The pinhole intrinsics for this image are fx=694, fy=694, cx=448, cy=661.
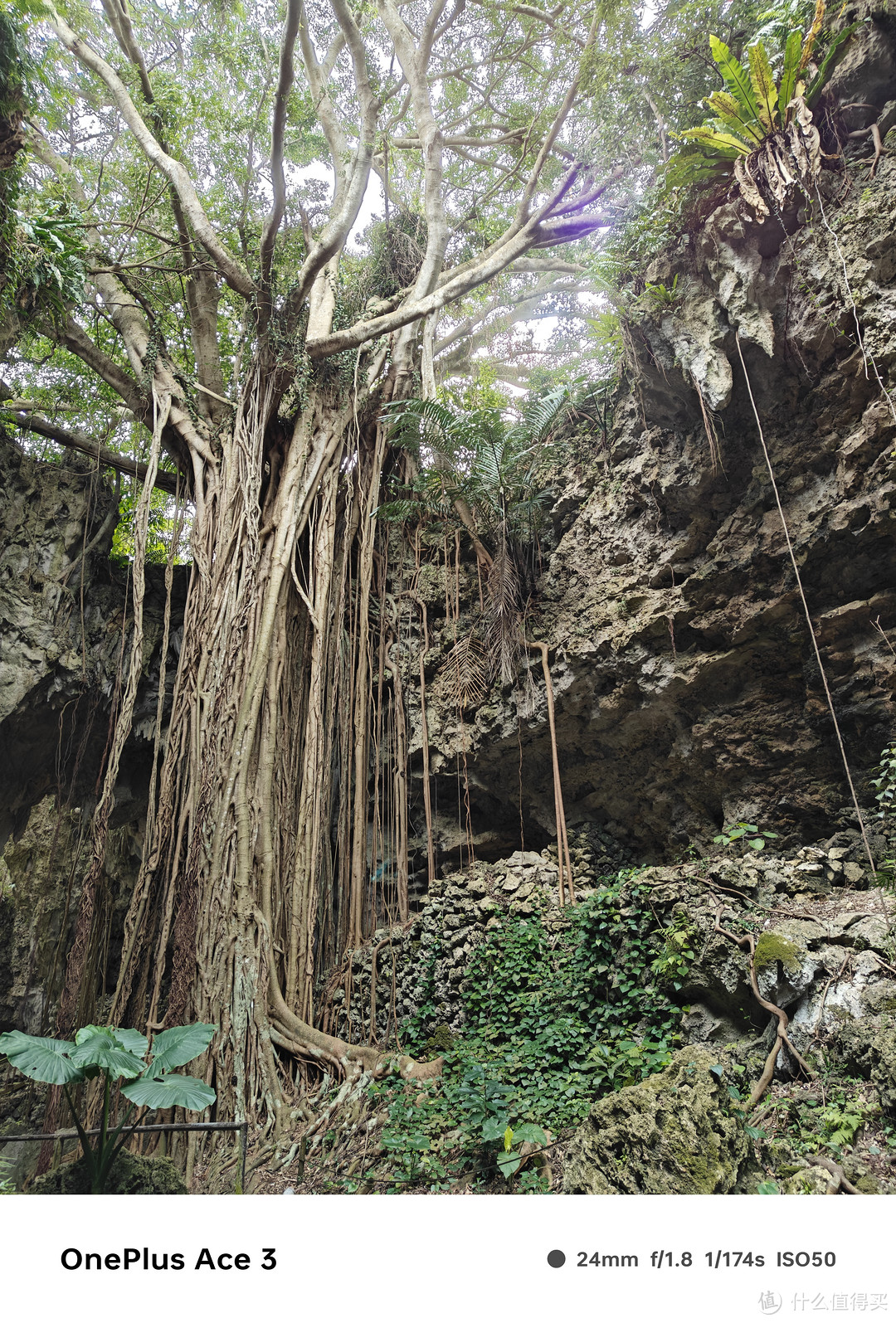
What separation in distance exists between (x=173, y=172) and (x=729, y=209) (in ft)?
11.0

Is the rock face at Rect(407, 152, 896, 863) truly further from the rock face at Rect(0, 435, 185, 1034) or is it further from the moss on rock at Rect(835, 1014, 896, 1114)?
the rock face at Rect(0, 435, 185, 1034)

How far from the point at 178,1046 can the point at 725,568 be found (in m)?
3.56

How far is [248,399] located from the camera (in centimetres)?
492

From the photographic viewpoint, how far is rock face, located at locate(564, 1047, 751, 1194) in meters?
1.92

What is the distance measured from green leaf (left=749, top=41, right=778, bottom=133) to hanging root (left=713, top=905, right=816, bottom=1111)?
3948 millimetres

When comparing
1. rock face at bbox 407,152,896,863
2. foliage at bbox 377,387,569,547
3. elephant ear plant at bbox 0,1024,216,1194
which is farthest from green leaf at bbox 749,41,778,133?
elephant ear plant at bbox 0,1024,216,1194

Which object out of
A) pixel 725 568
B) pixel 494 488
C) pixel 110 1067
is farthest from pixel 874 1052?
pixel 494 488

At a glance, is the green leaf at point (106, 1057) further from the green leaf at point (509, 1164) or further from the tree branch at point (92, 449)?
the tree branch at point (92, 449)

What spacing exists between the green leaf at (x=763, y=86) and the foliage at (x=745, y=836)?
3545 mm

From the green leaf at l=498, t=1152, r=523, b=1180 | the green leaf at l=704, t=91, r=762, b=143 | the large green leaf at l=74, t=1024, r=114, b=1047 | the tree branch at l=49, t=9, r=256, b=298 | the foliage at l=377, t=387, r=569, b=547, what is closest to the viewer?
the large green leaf at l=74, t=1024, r=114, b=1047

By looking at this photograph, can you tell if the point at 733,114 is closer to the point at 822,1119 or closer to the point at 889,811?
the point at 889,811

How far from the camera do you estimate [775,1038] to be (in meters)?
2.67

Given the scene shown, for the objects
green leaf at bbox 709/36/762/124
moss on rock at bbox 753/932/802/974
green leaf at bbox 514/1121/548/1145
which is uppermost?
green leaf at bbox 709/36/762/124
